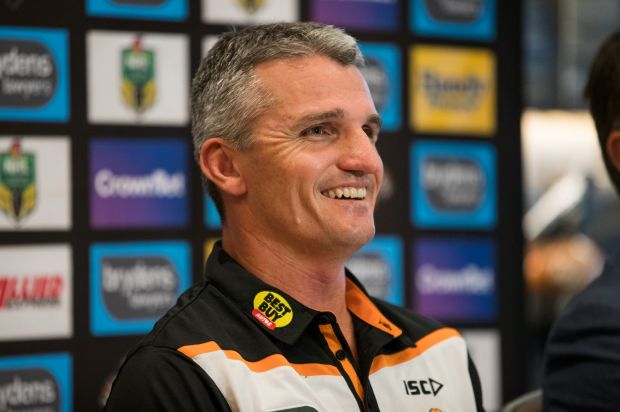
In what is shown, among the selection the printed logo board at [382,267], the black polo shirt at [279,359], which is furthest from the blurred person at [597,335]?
the printed logo board at [382,267]

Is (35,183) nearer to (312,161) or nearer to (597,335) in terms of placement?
(312,161)

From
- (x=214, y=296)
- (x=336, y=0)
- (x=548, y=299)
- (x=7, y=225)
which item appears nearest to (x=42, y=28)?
(x=7, y=225)

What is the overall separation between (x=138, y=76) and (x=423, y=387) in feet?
4.80

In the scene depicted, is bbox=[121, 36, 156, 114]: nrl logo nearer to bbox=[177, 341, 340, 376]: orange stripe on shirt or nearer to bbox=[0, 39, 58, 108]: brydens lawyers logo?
bbox=[0, 39, 58, 108]: brydens lawyers logo

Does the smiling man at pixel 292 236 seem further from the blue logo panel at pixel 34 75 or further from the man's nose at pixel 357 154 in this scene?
the blue logo panel at pixel 34 75

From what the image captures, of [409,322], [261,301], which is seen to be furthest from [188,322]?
[409,322]

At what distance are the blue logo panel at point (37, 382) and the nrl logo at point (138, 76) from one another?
782 mm

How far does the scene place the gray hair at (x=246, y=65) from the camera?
1.57 m

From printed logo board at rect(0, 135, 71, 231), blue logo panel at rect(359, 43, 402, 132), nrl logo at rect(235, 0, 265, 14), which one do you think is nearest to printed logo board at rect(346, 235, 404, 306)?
blue logo panel at rect(359, 43, 402, 132)

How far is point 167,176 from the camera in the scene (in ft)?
8.88

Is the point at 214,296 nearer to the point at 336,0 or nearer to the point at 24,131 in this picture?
the point at 24,131

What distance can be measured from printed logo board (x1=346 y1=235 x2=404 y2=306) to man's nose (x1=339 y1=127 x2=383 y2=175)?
1.40 m

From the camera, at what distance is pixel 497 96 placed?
10.6ft

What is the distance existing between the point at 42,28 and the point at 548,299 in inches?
143
